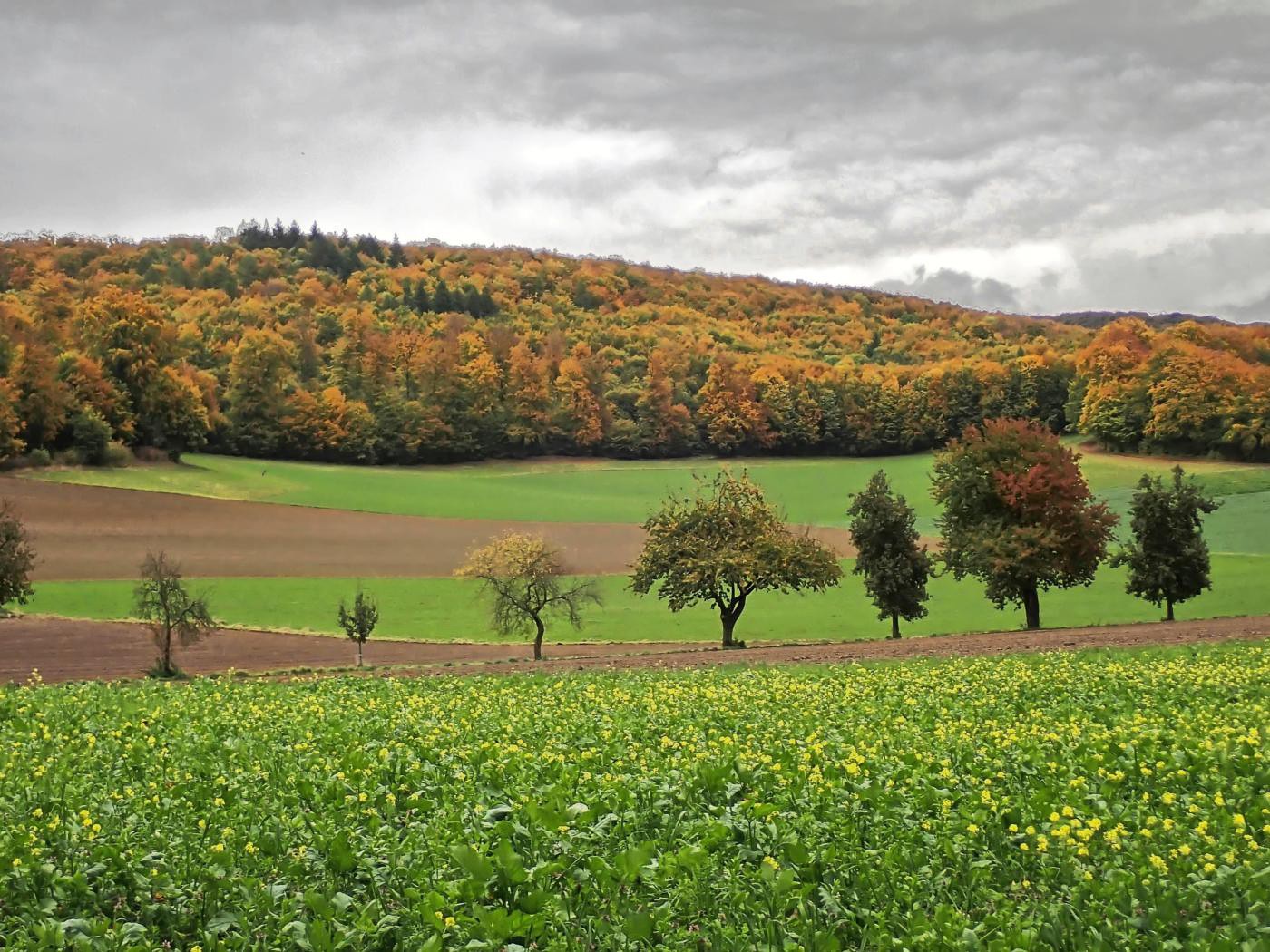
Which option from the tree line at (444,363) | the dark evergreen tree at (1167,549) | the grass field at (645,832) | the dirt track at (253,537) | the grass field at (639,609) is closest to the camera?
the grass field at (645,832)

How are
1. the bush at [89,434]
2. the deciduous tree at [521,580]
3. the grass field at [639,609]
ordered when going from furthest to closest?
the bush at [89,434], the grass field at [639,609], the deciduous tree at [521,580]

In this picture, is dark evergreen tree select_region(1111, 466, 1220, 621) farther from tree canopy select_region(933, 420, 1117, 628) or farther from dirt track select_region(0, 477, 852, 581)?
dirt track select_region(0, 477, 852, 581)

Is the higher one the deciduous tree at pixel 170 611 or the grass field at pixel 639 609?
the deciduous tree at pixel 170 611

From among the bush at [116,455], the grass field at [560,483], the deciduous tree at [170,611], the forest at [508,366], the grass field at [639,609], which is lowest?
the grass field at [639,609]

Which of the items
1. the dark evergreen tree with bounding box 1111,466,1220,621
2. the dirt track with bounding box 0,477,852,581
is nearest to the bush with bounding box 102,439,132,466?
the dirt track with bounding box 0,477,852,581

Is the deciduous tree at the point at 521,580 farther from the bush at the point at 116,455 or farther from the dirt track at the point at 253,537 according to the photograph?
the bush at the point at 116,455

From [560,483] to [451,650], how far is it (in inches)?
2594

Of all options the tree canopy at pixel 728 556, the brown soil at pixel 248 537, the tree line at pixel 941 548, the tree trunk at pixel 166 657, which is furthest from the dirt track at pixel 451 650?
the brown soil at pixel 248 537

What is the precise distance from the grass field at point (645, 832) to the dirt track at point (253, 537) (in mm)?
47998

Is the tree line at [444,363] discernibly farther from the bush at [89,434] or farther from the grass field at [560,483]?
the grass field at [560,483]

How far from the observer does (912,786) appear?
9617 millimetres

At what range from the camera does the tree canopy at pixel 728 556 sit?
4597 cm

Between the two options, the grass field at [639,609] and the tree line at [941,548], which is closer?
the tree line at [941,548]

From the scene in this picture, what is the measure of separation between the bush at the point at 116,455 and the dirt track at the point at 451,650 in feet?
137
